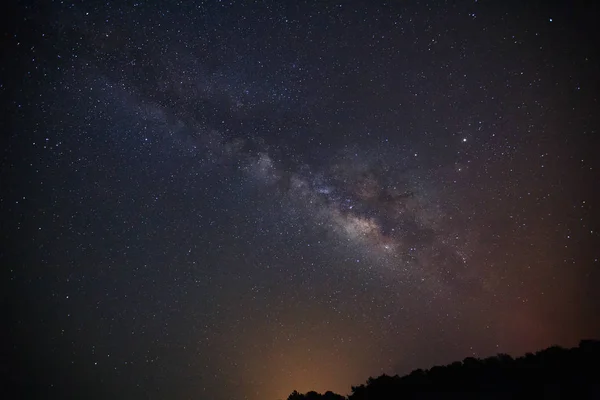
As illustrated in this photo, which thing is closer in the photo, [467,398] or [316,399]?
[467,398]

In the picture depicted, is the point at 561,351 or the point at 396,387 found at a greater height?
the point at 561,351

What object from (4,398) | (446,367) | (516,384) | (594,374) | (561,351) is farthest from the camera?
(4,398)

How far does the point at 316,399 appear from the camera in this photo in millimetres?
10109

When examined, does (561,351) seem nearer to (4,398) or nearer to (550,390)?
(550,390)

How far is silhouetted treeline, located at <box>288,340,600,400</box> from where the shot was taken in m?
5.79

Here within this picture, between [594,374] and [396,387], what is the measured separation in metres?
4.28

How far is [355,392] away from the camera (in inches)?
352

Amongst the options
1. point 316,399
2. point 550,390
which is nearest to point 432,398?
point 550,390

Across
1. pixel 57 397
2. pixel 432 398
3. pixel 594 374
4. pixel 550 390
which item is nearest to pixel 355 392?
pixel 432 398

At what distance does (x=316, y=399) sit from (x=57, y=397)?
143ft

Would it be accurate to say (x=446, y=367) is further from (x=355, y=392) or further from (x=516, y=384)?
(x=355, y=392)

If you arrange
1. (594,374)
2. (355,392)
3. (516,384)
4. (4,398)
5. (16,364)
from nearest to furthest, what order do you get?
(594,374) → (516,384) → (355,392) → (4,398) → (16,364)

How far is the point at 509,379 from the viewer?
6582 millimetres

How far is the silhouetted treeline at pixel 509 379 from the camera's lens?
5789 millimetres
